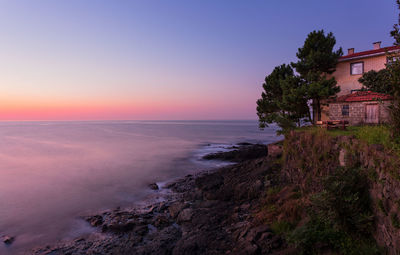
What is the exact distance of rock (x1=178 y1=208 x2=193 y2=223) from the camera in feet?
37.8

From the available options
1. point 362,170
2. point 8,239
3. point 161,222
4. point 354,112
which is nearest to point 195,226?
point 161,222

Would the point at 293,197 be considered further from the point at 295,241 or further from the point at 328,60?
the point at 328,60

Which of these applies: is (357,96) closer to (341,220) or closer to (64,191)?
(341,220)

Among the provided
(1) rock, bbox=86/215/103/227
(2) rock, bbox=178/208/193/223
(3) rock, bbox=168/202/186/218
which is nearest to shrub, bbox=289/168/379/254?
(2) rock, bbox=178/208/193/223

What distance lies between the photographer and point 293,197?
10.9m

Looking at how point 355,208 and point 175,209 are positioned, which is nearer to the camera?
point 355,208

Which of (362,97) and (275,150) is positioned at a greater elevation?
(362,97)

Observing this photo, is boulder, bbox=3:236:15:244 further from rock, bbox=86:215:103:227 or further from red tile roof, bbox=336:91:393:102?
red tile roof, bbox=336:91:393:102

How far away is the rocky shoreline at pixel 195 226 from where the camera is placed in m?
8.43

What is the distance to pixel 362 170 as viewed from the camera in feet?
23.9

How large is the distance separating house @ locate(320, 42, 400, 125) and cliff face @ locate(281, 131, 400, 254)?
790 cm

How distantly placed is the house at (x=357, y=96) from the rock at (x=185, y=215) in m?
14.8

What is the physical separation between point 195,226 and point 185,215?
1.21 metres

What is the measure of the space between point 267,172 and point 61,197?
16608 mm
